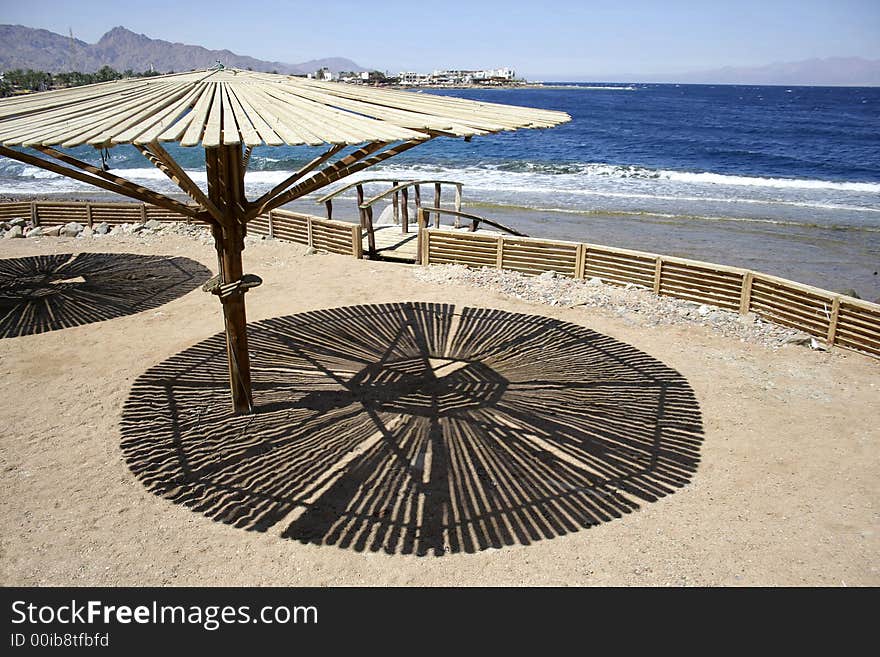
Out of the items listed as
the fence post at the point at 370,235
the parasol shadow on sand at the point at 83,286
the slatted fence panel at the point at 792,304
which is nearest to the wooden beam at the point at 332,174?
the parasol shadow on sand at the point at 83,286

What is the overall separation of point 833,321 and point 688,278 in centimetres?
201

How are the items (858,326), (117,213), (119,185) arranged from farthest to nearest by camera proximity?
(117,213)
(858,326)
(119,185)

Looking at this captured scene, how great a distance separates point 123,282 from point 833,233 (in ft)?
61.8

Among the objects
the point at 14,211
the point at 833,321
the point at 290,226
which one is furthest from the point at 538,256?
the point at 14,211

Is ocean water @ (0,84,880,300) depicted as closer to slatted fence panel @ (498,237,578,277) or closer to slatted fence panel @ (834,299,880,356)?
slatted fence panel @ (498,237,578,277)

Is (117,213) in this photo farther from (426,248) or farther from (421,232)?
(426,248)

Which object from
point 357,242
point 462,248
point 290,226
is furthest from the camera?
point 290,226

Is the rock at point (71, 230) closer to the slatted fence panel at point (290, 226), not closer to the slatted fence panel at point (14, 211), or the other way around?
the slatted fence panel at point (14, 211)

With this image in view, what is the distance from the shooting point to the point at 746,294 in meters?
8.59

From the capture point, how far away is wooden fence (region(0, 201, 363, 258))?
39.3ft

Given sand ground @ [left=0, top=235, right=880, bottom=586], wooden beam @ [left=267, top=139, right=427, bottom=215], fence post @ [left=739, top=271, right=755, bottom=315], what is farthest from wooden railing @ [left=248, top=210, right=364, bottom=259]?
fence post @ [left=739, top=271, right=755, bottom=315]

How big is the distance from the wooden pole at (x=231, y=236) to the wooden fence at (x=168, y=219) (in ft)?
20.1

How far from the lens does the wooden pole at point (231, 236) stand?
17.5ft

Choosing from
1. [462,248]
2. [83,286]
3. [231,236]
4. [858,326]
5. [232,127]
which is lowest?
[83,286]
